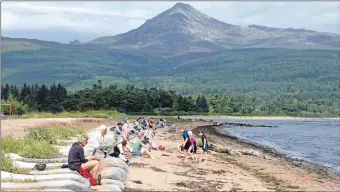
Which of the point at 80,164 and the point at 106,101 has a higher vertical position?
the point at 106,101

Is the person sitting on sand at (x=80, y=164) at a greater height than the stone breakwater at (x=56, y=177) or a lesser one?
greater

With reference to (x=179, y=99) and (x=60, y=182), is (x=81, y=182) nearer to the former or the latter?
(x=60, y=182)

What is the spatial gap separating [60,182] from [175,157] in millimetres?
12994

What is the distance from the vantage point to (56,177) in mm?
13758

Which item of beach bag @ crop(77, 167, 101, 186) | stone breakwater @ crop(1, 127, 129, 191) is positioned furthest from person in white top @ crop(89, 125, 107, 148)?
beach bag @ crop(77, 167, 101, 186)

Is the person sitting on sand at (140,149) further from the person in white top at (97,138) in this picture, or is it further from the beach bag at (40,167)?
the beach bag at (40,167)

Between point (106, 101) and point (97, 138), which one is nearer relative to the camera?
point (97, 138)

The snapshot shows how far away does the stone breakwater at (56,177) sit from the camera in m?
12.8

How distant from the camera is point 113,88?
410 ft

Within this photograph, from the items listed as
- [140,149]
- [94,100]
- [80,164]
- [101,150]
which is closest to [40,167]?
[80,164]

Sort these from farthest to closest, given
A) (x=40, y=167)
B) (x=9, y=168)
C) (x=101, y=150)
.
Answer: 1. (x=101, y=150)
2. (x=40, y=167)
3. (x=9, y=168)

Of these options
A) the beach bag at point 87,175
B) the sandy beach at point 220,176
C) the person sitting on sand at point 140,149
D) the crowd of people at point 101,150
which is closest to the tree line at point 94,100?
the crowd of people at point 101,150

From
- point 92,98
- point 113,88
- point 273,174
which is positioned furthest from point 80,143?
point 113,88

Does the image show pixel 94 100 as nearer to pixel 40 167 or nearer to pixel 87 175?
pixel 40 167
